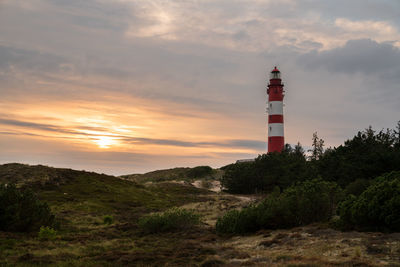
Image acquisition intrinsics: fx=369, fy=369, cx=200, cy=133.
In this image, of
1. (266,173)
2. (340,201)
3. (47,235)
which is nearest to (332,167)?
(266,173)

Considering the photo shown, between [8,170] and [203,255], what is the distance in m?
49.3

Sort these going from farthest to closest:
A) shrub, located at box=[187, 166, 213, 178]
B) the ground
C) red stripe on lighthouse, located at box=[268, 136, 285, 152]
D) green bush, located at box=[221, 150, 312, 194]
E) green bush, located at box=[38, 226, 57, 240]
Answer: shrub, located at box=[187, 166, 213, 178] < red stripe on lighthouse, located at box=[268, 136, 285, 152] < green bush, located at box=[221, 150, 312, 194] < green bush, located at box=[38, 226, 57, 240] < the ground

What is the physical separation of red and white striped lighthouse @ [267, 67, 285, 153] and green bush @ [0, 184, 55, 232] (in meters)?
46.1

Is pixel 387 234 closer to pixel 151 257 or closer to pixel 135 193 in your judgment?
pixel 151 257

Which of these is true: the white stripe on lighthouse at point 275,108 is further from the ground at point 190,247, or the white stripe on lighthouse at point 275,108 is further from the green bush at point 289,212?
the green bush at point 289,212

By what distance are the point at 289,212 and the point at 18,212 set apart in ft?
61.7

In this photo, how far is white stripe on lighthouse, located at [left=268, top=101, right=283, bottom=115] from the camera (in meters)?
65.9

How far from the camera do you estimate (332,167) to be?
164 ft

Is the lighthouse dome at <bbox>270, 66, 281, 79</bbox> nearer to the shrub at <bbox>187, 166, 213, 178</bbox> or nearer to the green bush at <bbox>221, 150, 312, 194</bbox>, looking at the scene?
the green bush at <bbox>221, 150, 312, 194</bbox>

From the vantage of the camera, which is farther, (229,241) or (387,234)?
(229,241)

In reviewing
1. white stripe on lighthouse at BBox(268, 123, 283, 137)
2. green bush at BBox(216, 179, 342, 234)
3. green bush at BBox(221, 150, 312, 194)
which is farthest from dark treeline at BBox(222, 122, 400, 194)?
green bush at BBox(216, 179, 342, 234)

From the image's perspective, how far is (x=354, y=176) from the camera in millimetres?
44750

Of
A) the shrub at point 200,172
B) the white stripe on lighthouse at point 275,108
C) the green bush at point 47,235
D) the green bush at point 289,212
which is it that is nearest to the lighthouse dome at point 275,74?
the white stripe on lighthouse at point 275,108

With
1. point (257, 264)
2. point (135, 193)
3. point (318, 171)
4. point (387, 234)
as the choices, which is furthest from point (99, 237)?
point (318, 171)
